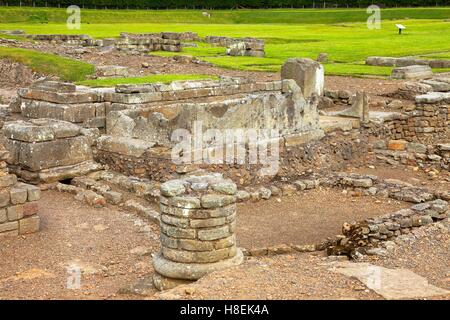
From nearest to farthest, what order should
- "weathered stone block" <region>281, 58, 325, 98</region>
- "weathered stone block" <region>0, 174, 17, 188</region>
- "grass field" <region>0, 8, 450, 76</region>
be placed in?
"weathered stone block" <region>0, 174, 17, 188</region> < "weathered stone block" <region>281, 58, 325, 98</region> < "grass field" <region>0, 8, 450, 76</region>

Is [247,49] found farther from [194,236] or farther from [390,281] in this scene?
[390,281]

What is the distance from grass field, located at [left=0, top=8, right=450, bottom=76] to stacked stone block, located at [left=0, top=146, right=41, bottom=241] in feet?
57.4

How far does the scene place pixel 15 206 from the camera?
1086 cm

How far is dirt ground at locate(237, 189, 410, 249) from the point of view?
38.9 ft

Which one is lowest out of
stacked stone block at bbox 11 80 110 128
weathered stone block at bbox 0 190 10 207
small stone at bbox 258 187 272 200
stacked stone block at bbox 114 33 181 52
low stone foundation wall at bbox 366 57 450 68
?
small stone at bbox 258 187 272 200

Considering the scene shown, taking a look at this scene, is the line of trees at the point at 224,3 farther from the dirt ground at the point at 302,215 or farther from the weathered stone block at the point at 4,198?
the weathered stone block at the point at 4,198

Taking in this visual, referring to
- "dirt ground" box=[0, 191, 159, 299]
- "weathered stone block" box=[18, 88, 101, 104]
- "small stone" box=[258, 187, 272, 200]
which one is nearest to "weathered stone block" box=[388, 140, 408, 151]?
"small stone" box=[258, 187, 272, 200]

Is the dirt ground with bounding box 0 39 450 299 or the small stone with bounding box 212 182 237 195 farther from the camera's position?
the small stone with bounding box 212 182 237 195

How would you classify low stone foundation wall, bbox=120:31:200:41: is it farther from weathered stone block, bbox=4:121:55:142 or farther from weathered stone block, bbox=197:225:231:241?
weathered stone block, bbox=197:225:231:241

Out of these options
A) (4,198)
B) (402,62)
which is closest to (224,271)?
(4,198)

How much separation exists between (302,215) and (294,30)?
117ft

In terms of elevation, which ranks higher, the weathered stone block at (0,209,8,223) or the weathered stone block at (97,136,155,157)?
Result: the weathered stone block at (97,136,155,157)
